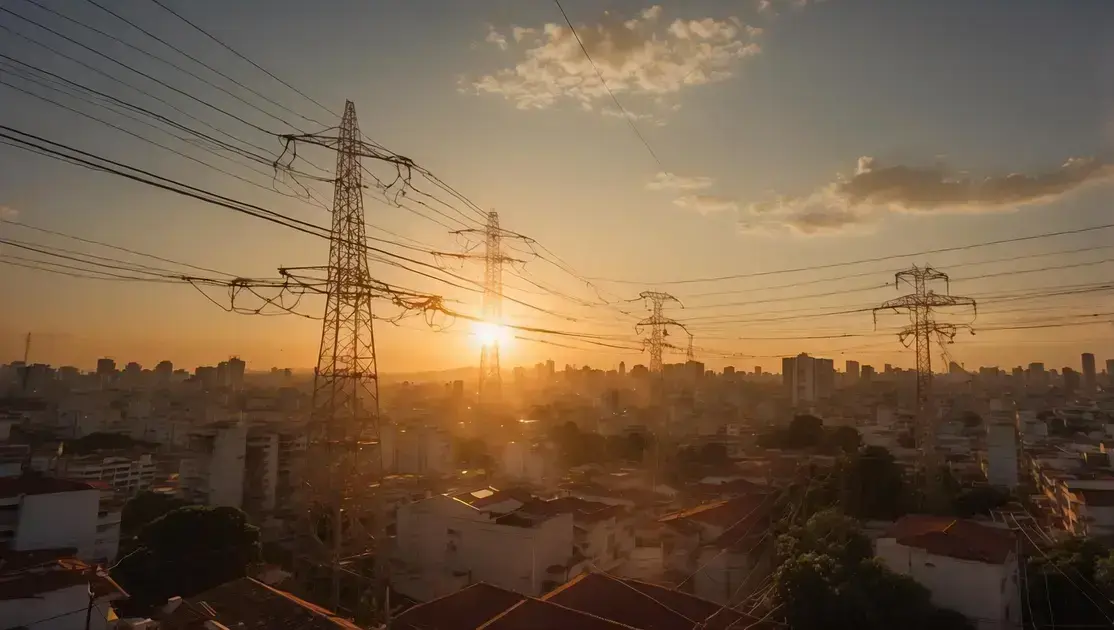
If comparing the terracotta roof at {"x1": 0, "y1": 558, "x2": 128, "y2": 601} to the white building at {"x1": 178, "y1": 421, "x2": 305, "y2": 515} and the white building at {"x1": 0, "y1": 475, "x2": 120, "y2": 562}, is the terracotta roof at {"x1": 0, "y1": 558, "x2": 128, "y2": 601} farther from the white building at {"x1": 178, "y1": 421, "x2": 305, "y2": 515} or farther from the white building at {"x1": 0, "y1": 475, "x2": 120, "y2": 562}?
the white building at {"x1": 178, "y1": 421, "x2": 305, "y2": 515}

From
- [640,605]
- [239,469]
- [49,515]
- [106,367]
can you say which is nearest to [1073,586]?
[640,605]

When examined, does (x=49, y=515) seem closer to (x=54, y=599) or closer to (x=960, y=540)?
(x=54, y=599)

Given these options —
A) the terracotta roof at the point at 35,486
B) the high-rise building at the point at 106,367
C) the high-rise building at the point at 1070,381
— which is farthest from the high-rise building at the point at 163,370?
the high-rise building at the point at 1070,381

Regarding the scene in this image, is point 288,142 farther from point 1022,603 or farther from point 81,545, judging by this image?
point 1022,603

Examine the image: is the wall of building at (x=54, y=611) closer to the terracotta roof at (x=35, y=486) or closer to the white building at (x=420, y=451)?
the terracotta roof at (x=35, y=486)

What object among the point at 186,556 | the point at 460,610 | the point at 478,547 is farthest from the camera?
the point at 186,556

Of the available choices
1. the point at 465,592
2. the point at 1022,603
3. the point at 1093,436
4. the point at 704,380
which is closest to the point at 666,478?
the point at 1022,603
